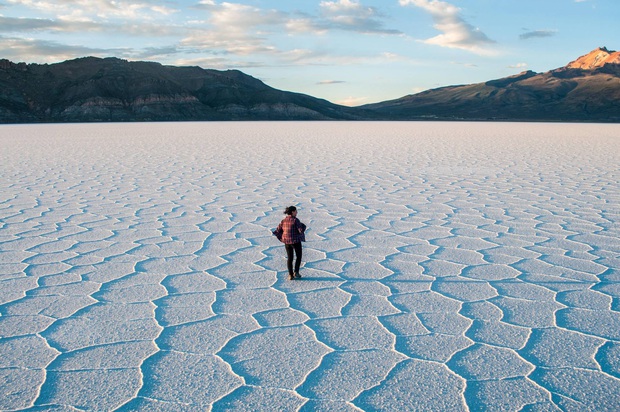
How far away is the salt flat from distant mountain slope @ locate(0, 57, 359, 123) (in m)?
60.3

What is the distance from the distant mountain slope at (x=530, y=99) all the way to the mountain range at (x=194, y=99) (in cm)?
19

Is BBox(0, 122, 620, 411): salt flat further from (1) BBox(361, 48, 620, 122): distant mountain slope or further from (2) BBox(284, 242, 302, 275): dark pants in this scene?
(1) BBox(361, 48, 620, 122): distant mountain slope

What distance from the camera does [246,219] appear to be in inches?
226

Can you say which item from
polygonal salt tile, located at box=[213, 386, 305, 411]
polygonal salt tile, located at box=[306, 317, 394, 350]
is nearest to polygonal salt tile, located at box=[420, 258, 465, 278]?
polygonal salt tile, located at box=[306, 317, 394, 350]

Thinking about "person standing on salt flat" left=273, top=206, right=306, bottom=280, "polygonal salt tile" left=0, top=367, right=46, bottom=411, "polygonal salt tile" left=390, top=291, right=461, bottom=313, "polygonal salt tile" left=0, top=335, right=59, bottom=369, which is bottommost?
"polygonal salt tile" left=390, top=291, right=461, bottom=313

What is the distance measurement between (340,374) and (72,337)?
127 cm

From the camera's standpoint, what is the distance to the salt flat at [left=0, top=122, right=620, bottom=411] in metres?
2.31

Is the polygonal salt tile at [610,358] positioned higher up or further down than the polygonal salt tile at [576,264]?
higher up

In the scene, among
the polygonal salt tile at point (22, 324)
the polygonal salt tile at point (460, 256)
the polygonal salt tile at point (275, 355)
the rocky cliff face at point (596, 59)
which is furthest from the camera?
the rocky cliff face at point (596, 59)

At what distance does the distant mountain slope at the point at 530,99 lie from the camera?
99375 millimetres

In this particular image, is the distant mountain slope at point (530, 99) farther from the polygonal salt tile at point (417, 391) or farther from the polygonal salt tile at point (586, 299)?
the polygonal salt tile at point (417, 391)

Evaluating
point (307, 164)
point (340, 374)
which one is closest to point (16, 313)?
point (340, 374)

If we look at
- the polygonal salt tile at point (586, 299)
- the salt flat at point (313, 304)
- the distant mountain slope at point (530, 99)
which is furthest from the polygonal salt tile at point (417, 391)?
the distant mountain slope at point (530, 99)

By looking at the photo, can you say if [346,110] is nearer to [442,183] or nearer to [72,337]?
[442,183]
